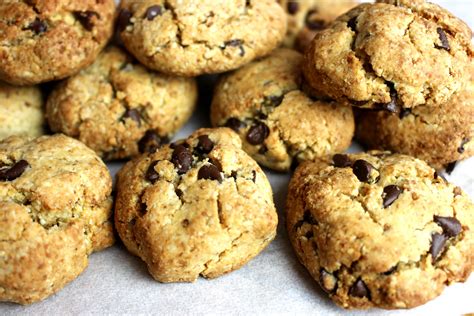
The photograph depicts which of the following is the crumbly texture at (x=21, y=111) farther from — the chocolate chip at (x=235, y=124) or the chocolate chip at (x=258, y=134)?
the chocolate chip at (x=258, y=134)

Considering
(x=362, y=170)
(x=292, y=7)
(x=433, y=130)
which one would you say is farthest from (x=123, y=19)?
(x=433, y=130)

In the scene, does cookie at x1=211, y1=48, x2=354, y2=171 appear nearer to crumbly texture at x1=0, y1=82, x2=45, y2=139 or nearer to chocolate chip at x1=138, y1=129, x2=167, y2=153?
chocolate chip at x1=138, y1=129, x2=167, y2=153

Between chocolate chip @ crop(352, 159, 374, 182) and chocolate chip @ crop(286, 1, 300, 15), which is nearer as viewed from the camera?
chocolate chip @ crop(352, 159, 374, 182)

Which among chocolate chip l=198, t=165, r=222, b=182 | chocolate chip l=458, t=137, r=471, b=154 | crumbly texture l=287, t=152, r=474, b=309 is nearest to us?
crumbly texture l=287, t=152, r=474, b=309

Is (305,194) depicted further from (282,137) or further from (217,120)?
(217,120)

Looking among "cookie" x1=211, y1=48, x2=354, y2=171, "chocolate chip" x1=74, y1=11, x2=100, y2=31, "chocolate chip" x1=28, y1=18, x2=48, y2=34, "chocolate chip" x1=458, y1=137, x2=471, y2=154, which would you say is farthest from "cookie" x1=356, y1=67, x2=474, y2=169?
"chocolate chip" x1=28, y1=18, x2=48, y2=34

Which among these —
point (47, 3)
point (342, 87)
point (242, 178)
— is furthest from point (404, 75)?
point (47, 3)

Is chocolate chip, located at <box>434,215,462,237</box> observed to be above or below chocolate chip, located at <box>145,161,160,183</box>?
above
